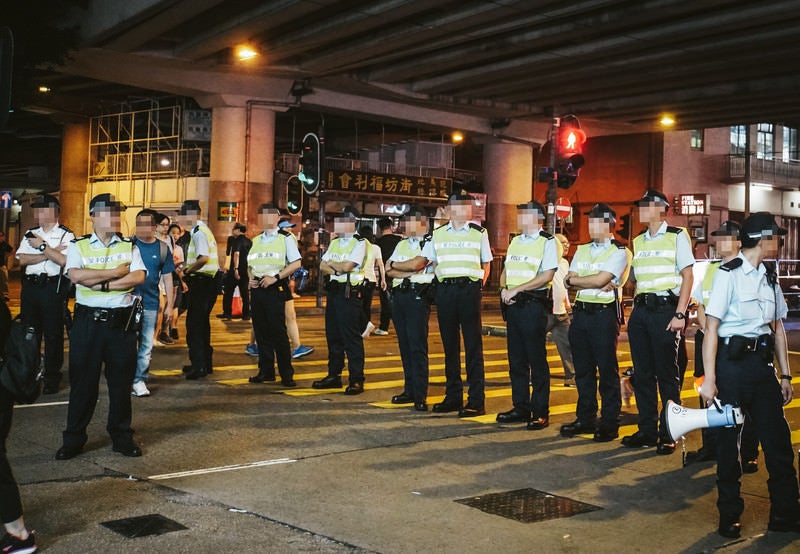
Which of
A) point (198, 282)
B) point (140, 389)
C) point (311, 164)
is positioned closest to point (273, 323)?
point (198, 282)

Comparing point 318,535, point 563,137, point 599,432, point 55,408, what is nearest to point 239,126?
point 563,137

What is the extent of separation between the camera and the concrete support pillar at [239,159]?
93.9 ft

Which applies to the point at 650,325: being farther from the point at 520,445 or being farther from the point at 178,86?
the point at 178,86

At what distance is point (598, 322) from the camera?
8531 millimetres

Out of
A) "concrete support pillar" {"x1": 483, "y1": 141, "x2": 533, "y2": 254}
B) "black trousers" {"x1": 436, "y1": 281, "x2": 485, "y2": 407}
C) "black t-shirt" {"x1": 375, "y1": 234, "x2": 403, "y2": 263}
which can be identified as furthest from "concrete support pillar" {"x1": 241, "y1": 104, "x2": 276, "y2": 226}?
"black trousers" {"x1": 436, "y1": 281, "x2": 485, "y2": 407}

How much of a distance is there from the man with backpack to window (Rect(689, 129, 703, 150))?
117ft

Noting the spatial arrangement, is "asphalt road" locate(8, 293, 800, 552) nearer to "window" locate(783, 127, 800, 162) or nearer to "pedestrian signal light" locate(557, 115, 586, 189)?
"pedestrian signal light" locate(557, 115, 586, 189)

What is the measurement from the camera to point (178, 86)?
27688 mm

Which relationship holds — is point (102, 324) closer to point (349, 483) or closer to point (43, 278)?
point (349, 483)

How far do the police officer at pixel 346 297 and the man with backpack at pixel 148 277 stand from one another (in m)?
1.88

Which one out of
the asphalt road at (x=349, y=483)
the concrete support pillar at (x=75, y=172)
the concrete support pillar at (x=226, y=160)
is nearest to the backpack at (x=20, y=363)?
the asphalt road at (x=349, y=483)

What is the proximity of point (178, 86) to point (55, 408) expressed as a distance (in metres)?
20.0

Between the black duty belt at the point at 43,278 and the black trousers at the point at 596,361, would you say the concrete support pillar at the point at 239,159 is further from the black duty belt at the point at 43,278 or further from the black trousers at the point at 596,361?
the black trousers at the point at 596,361

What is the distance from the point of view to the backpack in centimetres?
494
